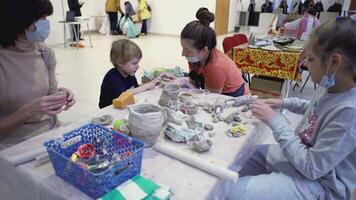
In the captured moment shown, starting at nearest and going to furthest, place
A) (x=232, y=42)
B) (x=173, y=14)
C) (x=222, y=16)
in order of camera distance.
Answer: (x=232, y=42) < (x=173, y=14) < (x=222, y=16)

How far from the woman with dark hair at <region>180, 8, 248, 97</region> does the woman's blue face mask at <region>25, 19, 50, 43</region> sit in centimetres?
78

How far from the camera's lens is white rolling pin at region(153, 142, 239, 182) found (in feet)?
2.60

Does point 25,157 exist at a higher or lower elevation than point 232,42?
lower

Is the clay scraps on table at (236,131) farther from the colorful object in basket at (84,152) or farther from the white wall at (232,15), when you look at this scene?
the white wall at (232,15)

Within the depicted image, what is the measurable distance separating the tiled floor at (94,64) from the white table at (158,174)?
1361mm

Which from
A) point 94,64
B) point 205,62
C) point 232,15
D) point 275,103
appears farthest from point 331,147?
point 232,15

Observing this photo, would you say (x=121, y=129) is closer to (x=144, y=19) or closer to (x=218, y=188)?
(x=218, y=188)

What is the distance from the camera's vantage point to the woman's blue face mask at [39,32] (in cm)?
120

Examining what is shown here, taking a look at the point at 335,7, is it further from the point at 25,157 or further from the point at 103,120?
the point at 25,157

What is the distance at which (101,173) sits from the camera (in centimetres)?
66

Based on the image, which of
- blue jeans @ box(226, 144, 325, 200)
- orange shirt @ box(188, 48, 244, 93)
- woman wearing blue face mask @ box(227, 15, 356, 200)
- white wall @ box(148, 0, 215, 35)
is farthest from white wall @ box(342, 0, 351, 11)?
blue jeans @ box(226, 144, 325, 200)

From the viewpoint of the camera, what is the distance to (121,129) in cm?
99

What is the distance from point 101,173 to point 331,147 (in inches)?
27.3

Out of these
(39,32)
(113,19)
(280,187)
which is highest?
(113,19)
